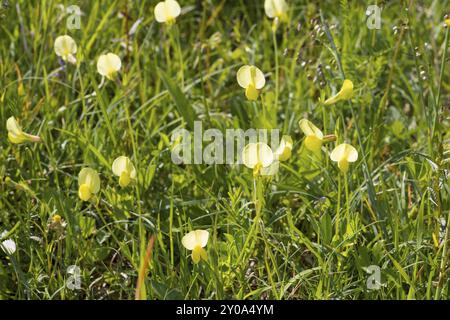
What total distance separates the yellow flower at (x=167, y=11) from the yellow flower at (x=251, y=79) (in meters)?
0.41

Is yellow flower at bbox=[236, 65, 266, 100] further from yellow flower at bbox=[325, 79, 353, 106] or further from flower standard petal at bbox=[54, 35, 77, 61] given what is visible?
flower standard petal at bbox=[54, 35, 77, 61]

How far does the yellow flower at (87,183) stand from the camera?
178 cm

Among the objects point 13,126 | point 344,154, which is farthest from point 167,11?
point 344,154

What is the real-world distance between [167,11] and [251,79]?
0.45 meters

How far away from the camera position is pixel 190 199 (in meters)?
2.11

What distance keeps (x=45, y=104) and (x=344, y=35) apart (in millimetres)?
945

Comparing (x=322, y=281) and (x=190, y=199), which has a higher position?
(x=190, y=199)

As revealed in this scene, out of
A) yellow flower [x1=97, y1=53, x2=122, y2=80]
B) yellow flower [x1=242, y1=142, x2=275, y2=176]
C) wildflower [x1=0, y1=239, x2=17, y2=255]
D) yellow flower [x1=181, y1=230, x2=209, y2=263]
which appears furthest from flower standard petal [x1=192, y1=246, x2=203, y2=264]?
yellow flower [x1=97, y1=53, x2=122, y2=80]

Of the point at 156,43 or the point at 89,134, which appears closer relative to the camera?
the point at 89,134

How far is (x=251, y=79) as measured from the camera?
1.84 metres

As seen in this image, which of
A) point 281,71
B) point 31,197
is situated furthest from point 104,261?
point 281,71

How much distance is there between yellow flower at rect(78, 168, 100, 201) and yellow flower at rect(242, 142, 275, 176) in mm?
342

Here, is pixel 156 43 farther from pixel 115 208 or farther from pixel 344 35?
pixel 115 208

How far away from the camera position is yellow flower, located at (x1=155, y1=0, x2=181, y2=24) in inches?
84.7
